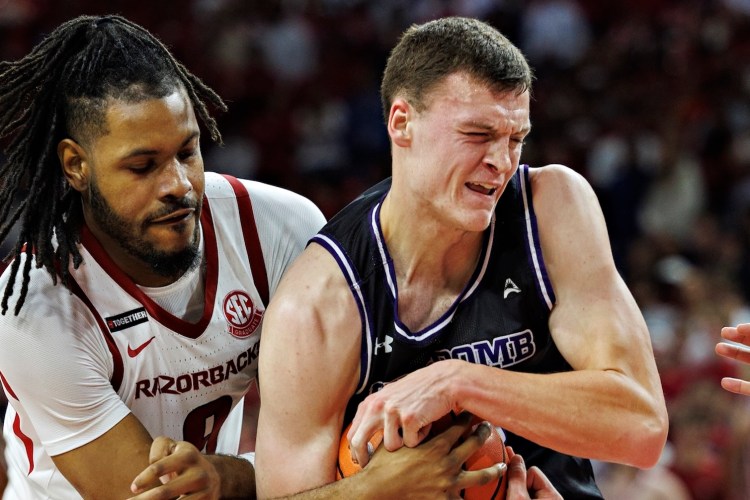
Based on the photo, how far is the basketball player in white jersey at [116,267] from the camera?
3.10 m

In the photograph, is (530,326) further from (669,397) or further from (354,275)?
(669,397)

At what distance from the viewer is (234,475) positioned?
323cm

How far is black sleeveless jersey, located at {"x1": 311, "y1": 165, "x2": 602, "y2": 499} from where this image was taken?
3.13 meters

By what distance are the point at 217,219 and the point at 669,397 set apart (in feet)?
14.1

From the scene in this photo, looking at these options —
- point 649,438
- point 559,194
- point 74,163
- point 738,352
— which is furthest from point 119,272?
point 738,352

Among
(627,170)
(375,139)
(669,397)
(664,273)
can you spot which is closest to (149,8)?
(375,139)

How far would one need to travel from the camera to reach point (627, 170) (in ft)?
30.1

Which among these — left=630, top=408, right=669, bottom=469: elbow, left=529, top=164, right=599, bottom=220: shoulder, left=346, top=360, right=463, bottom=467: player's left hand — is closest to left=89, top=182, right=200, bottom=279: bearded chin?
left=346, top=360, right=463, bottom=467: player's left hand

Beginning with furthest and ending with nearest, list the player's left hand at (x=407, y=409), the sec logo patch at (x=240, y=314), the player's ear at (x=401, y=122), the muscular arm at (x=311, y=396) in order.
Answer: the sec logo patch at (x=240, y=314) → the player's ear at (x=401, y=122) → the muscular arm at (x=311, y=396) → the player's left hand at (x=407, y=409)

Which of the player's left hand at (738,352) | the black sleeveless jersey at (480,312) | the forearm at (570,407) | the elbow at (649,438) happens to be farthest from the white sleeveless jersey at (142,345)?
the player's left hand at (738,352)

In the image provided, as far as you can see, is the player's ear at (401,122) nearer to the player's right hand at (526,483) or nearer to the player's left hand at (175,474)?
the player's right hand at (526,483)

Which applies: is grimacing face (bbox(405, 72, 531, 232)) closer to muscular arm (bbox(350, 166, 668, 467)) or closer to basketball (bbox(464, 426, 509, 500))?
muscular arm (bbox(350, 166, 668, 467))

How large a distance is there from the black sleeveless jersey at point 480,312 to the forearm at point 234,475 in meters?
0.40

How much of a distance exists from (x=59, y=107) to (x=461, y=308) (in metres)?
1.34
